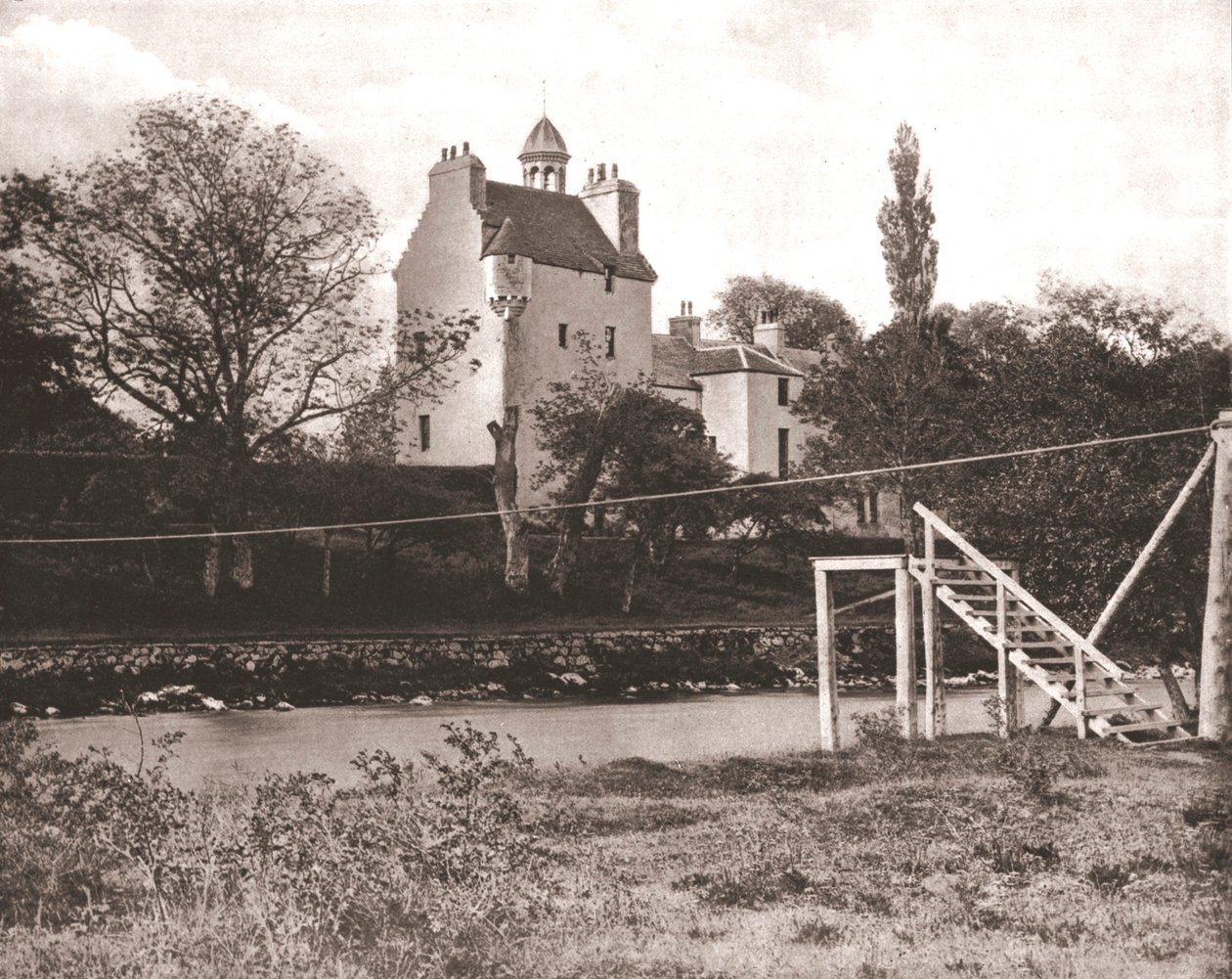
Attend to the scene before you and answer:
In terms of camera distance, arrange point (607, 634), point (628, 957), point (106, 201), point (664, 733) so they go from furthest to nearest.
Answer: point (607, 634), point (106, 201), point (664, 733), point (628, 957)

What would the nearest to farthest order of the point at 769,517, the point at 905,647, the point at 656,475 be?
1. the point at 905,647
2. the point at 656,475
3. the point at 769,517

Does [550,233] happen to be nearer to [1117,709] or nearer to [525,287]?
[525,287]

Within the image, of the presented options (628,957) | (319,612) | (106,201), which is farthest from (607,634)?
(628,957)

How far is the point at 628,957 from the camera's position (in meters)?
8.67

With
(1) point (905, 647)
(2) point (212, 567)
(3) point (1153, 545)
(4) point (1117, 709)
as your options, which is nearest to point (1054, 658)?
(4) point (1117, 709)

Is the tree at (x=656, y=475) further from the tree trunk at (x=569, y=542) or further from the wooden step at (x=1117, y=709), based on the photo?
the wooden step at (x=1117, y=709)

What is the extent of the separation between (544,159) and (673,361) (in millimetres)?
9400

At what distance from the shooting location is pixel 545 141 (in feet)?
180

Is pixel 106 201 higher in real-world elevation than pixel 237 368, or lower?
higher

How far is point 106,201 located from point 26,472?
609 centimetres

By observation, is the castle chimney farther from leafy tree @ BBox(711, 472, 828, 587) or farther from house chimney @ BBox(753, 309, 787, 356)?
house chimney @ BBox(753, 309, 787, 356)

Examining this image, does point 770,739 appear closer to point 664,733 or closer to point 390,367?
point 664,733

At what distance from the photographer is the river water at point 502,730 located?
2188 centimetres

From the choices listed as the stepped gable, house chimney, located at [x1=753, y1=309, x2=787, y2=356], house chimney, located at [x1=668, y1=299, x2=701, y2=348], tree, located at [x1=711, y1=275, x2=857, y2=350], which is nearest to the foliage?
the stepped gable
